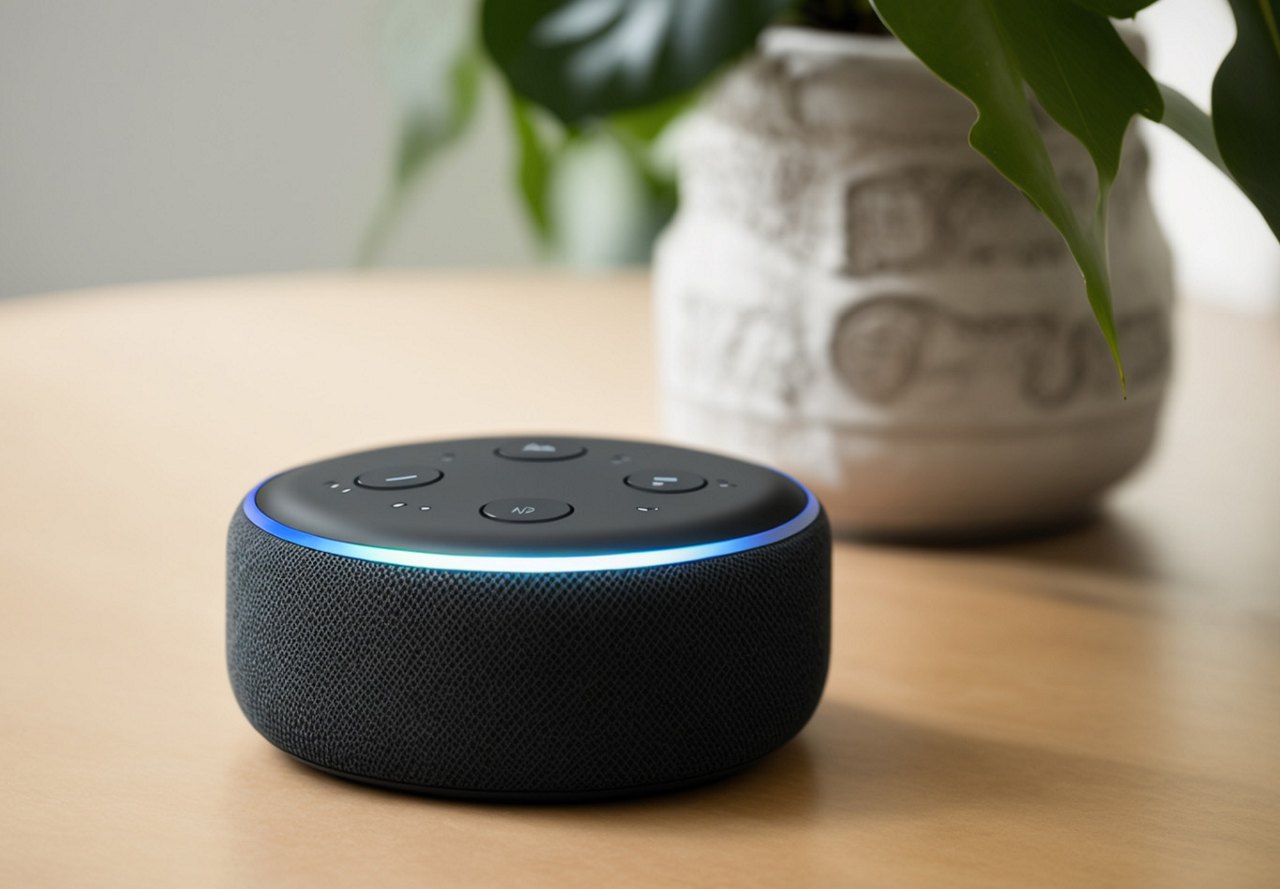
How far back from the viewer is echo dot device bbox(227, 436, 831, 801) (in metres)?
0.38

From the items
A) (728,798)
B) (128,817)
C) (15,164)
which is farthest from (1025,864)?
(15,164)

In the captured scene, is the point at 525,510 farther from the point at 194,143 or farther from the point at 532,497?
the point at 194,143

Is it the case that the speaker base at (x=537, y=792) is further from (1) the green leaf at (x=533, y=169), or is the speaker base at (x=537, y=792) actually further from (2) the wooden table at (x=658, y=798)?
(1) the green leaf at (x=533, y=169)

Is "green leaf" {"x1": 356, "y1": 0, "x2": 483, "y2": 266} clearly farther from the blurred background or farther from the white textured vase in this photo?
the blurred background

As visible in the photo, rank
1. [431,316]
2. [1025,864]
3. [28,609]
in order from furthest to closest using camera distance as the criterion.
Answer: [431,316] < [28,609] < [1025,864]

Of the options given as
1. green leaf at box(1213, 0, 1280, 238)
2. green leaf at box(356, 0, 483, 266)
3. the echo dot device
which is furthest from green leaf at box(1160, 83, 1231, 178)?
green leaf at box(356, 0, 483, 266)

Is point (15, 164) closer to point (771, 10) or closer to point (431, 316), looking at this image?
point (431, 316)

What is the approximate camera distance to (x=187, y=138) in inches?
79.1

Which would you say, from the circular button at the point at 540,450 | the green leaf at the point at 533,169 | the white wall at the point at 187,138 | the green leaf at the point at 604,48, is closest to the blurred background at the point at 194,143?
the white wall at the point at 187,138

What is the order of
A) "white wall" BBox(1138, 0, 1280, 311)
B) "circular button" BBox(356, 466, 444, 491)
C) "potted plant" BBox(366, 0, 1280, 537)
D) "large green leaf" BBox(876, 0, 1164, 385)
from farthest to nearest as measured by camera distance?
1. "white wall" BBox(1138, 0, 1280, 311)
2. "potted plant" BBox(366, 0, 1280, 537)
3. "circular button" BBox(356, 466, 444, 491)
4. "large green leaf" BBox(876, 0, 1164, 385)

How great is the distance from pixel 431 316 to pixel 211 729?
68 centimetres

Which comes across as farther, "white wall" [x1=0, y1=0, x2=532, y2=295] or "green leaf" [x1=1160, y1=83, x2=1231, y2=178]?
"white wall" [x1=0, y1=0, x2=532, y2=295]

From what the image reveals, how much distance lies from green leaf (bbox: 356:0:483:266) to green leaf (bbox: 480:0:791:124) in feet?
1.22

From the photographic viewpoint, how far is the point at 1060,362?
2.08ft
